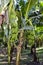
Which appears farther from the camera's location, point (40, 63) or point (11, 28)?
point (40, 63)

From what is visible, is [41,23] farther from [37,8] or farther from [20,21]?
[20,21]

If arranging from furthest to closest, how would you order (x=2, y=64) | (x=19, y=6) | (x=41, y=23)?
(x=2, y=64)
(x=41, y=23)
(x=19, y=6)

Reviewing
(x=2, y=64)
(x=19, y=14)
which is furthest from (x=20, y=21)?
(x=2, y=64)

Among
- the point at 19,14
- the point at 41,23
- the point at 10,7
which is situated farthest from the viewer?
the point at 41,23

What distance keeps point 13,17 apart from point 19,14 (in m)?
0.56

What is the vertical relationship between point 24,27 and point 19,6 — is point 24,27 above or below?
below

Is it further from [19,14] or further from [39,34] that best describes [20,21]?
[39,34]

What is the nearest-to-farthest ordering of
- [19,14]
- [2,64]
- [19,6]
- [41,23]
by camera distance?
[19,14] < [19,6] < [41,23] < [2,64]

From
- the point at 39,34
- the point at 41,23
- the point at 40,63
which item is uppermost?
the point at 41,23

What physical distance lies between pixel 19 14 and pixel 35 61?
4.08 metres

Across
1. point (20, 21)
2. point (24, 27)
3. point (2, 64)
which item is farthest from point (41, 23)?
point (2, 64)

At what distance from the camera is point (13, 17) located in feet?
25.5

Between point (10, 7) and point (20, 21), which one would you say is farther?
point (20, 21)

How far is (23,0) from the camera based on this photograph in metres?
8.79
